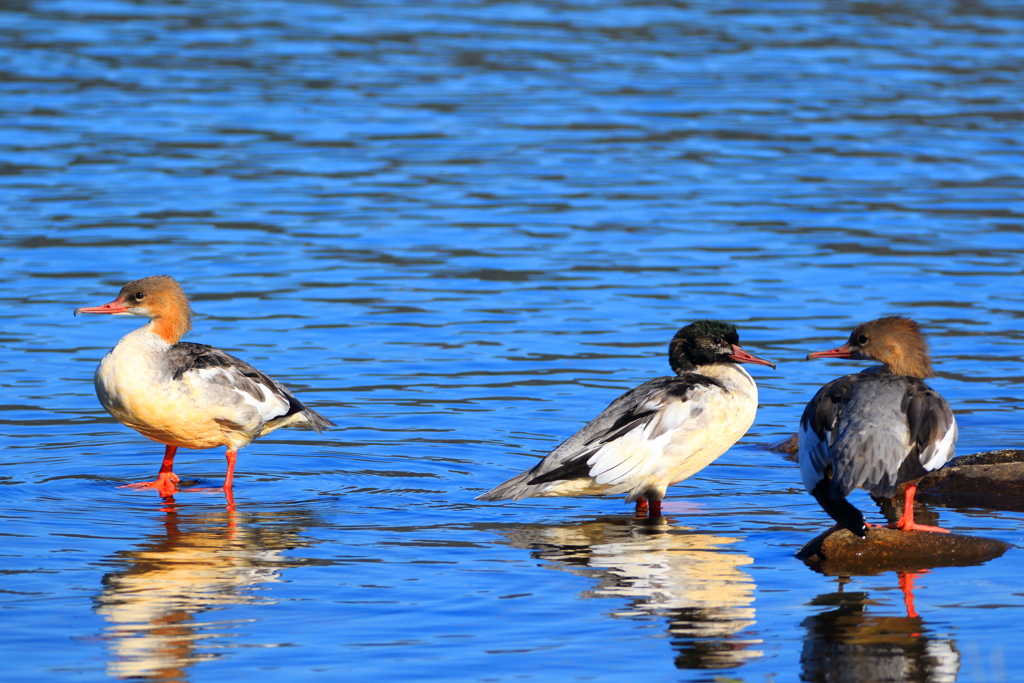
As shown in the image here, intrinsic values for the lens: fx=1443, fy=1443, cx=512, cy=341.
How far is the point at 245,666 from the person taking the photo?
555cm

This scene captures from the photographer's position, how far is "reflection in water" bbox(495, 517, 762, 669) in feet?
19.1

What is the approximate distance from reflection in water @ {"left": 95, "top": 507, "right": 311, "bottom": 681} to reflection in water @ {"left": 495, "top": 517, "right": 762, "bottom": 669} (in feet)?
4.32

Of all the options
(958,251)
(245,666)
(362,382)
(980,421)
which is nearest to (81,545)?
(245,666)

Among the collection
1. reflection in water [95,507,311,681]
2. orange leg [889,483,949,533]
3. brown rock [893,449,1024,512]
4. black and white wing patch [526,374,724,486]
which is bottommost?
brown rock [893,449,1024,512]

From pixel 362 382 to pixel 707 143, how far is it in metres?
9.59

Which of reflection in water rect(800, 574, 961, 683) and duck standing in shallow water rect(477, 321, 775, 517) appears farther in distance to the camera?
duck standing in shallow water rect(477, 321, 775, 517)

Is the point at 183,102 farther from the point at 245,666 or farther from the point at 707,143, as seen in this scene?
the point at 245,666

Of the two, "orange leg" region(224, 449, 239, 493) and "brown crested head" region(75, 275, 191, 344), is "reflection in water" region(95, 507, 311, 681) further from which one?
"brown crested head" region(75, 275, 191, 344)

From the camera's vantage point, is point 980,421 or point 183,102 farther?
point 183,102

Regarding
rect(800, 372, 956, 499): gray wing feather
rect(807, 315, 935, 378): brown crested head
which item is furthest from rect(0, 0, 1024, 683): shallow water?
rect(807, 315, 935, 378): brown crested head

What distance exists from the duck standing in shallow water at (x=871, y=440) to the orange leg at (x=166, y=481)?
142 inches

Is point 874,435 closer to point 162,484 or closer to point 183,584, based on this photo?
point 183,584

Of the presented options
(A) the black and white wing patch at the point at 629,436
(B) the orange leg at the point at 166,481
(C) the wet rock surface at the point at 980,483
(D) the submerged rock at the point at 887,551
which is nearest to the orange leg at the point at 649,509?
(A) the black and white wing patch at the point at 629,436

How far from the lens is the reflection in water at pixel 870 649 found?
5.47 metres
